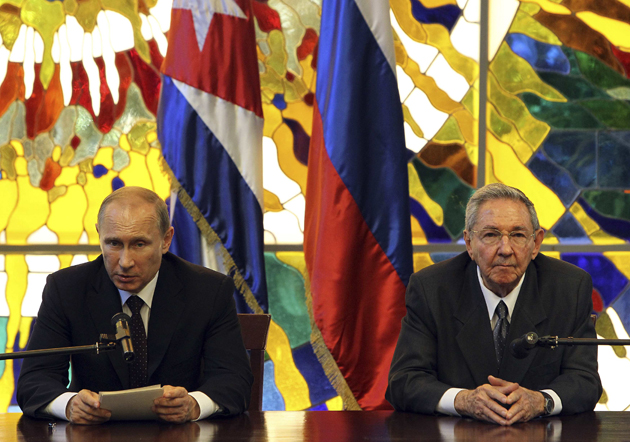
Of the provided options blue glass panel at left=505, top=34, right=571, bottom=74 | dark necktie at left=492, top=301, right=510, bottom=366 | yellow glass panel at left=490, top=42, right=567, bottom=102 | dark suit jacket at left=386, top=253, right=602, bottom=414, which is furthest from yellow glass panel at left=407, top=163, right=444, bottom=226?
dark necktie at left=492, top=301, right=510, bottom=366

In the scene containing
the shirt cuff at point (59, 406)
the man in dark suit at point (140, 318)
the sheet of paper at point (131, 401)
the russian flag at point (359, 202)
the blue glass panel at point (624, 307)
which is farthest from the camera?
the blue glass panel at point (624, 307)

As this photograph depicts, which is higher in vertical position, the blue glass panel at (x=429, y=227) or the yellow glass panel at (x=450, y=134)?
the yellow glass panel at (x=450, y=134)

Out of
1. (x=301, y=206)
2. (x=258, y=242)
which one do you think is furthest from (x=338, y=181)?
(x=301, y=206)

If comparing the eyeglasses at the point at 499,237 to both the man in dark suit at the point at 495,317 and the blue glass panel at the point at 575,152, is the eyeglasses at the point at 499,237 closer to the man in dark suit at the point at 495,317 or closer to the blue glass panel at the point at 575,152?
the man in dark suit at the point at 495,317

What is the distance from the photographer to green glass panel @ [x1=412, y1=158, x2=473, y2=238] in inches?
185

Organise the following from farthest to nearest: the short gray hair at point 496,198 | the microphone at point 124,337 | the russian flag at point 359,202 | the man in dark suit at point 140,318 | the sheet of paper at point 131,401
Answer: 1. the russian flag at point 359,202
2. the short gray hair at point 496,198
3. the man in dark suit at point 140,318
4. the sheet of paper at point 131,401
5. the microphone at point 124,337

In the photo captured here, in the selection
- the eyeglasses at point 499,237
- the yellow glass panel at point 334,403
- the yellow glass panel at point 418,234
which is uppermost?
the yellow glass panel at point 418,234

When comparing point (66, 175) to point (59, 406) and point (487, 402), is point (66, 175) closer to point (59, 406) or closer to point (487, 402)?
point (59, 406)

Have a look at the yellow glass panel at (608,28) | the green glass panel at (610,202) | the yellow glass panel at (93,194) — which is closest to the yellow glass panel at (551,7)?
the yellow glass panel at (608,28)

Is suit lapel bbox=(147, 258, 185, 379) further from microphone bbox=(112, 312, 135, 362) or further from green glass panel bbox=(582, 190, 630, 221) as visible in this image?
green glass panel bbox=(582, 190, 630, 221)

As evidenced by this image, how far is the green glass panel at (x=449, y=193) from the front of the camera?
15.5 feet

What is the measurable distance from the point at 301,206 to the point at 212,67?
1.36 meters

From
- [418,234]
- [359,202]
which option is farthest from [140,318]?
[418,234]

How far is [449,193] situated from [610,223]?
1020 mm
